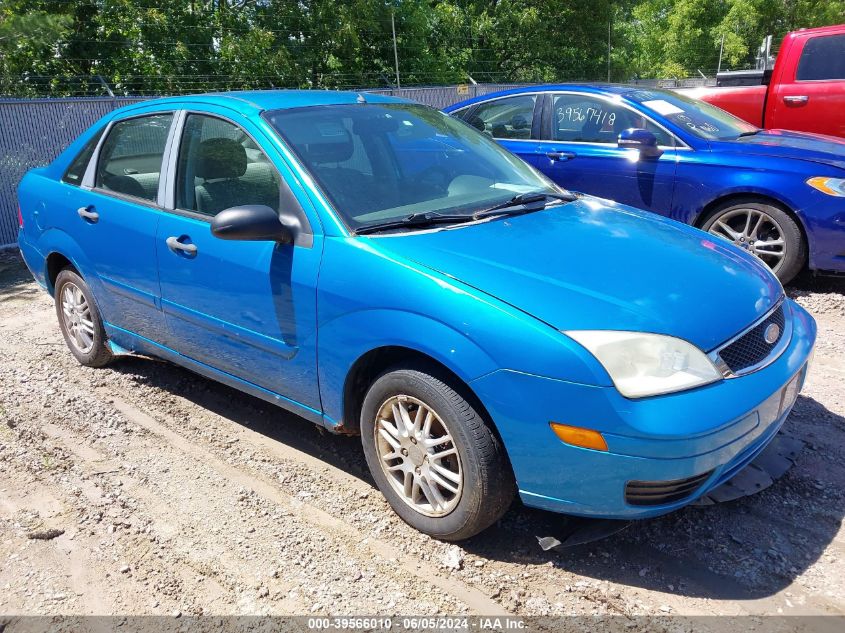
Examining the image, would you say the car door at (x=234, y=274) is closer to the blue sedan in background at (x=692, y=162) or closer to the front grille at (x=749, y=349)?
the front grille at (x=749, y=349)

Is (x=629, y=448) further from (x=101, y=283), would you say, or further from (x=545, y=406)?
(x=101, y=283)

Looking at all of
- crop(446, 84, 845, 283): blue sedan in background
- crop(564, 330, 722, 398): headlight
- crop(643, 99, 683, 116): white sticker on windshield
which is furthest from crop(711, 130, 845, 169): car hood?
crop(564, 330, 722, 398): headlight

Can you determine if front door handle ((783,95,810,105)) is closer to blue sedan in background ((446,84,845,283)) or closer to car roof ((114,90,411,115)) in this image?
blue sedan in background ((446,84,845,283))

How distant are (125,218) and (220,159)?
764 millimetres

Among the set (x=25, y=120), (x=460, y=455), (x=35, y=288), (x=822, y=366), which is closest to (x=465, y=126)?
(x=460, y=455)

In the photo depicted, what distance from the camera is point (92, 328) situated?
4.91 meters

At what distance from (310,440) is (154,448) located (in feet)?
2.72

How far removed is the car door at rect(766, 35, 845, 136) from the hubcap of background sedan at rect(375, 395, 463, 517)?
273 inches

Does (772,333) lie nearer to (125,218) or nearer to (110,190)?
(125,218)

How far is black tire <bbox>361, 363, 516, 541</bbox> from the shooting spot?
275 cm

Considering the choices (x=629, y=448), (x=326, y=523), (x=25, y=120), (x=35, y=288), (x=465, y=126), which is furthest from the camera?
(x=25, y=120)

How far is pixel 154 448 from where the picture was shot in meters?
4.00

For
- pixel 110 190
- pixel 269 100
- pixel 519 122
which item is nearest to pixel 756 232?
pixel 519 122

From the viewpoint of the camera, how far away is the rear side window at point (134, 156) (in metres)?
4.13
